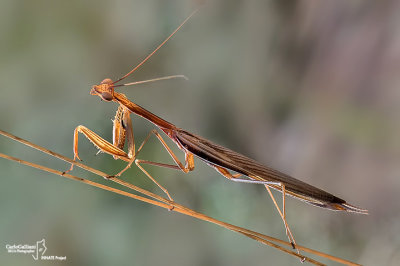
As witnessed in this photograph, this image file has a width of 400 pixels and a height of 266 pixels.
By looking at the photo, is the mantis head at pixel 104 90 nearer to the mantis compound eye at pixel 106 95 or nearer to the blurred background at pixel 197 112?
the mantis compound eye at pixel 106 95

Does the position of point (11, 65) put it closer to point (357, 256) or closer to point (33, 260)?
point (33, 260)

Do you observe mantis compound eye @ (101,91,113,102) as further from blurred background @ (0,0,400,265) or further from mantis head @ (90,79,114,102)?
blurred background @ (0,0,400,265)

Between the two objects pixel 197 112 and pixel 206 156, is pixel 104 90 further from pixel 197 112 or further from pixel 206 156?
pixel 197 112

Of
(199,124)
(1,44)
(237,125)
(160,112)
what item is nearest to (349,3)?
(237,125)

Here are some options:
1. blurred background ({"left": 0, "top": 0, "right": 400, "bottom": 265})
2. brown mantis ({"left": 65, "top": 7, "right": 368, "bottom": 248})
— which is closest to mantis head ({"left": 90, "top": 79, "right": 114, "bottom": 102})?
brown mantis ({"left": 65, "top": 7, "right": 368, "bottom": 248})

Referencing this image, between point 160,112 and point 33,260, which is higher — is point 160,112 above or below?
above

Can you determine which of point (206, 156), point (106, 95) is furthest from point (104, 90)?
point (206, 156)

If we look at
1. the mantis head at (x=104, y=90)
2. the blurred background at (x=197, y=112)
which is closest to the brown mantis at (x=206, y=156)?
the mantis head at (x=104, y=90)
